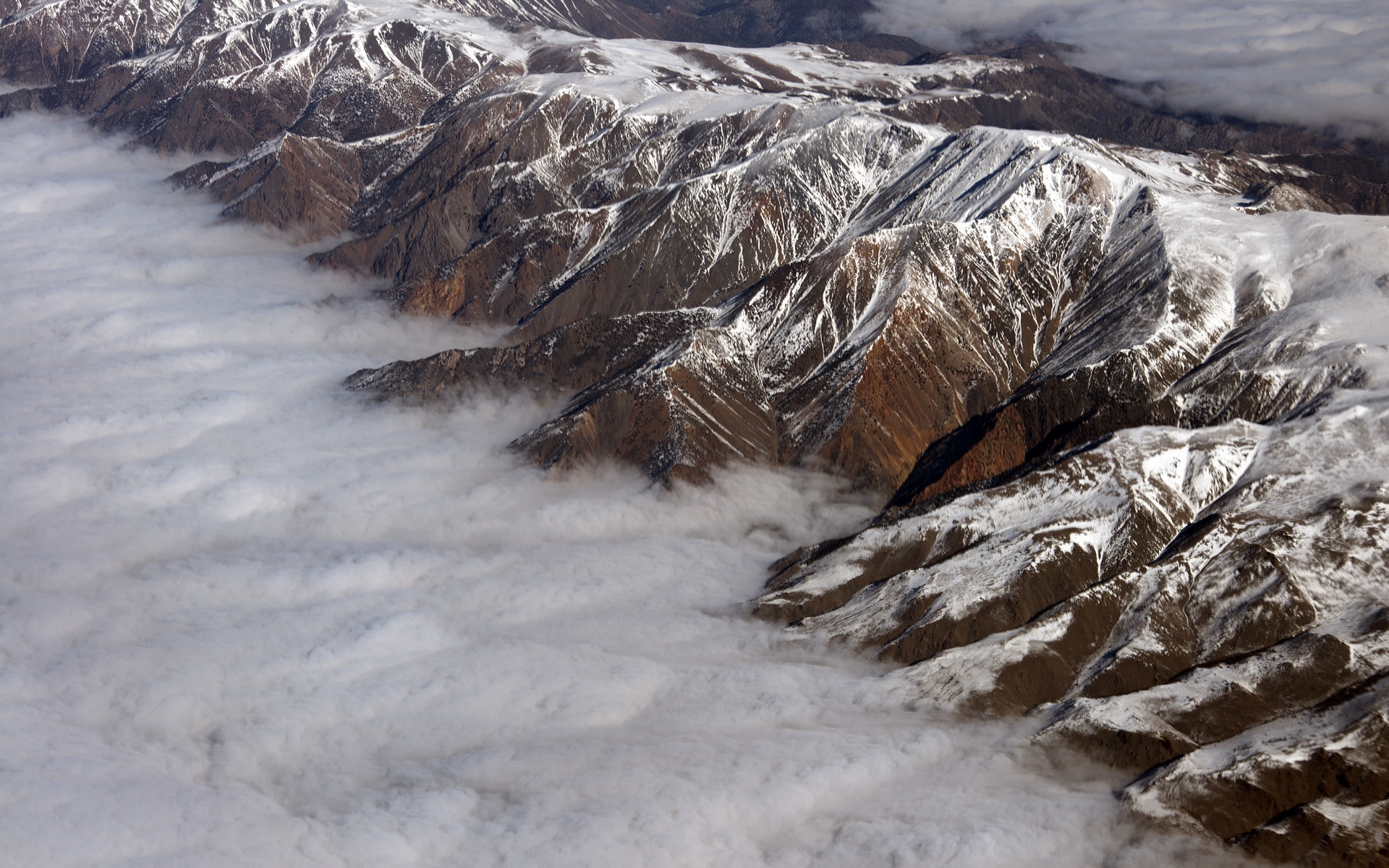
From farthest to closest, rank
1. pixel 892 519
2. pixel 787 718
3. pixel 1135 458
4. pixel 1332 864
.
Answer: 1. pixel 892 519
2. pixel 1135 458
3. pixel 787 718
4. pixel 1332 864

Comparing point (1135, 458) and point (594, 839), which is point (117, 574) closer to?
point (594, 839)

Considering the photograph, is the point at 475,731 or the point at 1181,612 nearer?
the point at 1181,612

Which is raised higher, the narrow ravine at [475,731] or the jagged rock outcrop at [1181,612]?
the jagged rock outcrop at [1181,612]

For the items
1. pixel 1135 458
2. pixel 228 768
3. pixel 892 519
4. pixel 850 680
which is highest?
pixel 1135 458

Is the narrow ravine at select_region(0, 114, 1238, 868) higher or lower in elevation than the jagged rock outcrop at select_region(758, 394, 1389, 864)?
lower

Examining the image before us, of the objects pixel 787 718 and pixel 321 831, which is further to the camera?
pixel 787 718

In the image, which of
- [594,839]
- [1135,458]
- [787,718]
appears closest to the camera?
[594,839]

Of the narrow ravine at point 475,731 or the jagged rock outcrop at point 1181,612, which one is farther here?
the narrow ravine at point 475,731

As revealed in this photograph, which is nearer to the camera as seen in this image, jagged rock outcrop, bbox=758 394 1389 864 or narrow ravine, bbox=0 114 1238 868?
jagged rock outcrop, bbox=758 394 1389 864

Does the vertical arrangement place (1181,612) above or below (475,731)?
above

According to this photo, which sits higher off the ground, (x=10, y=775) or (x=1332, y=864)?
(x=1332, y=864)

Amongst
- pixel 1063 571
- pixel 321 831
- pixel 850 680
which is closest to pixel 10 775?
pixel 321 831
